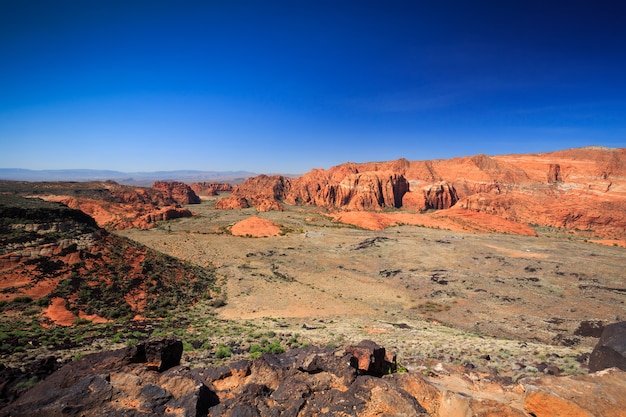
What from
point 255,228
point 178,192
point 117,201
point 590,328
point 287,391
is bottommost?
point 590,328

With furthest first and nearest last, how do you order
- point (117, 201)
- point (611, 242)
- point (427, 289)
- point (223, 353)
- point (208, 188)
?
point (208, 188) < point (117, 201) < point (611, 242) < point (427, 289) < point (223, 353)

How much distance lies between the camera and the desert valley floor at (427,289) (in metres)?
16.2

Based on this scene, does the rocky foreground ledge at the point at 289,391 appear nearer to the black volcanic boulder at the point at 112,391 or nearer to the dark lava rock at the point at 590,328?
the black volcanic boulder at the point at 112,391

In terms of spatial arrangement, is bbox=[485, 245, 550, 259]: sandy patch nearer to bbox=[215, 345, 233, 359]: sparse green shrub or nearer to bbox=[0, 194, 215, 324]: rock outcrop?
bbox=[0, 194, 215, 324]: rock outcrop

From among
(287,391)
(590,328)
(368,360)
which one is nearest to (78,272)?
(287,391)

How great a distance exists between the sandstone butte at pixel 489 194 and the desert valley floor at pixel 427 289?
11.9 metres

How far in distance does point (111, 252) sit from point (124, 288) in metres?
4.95

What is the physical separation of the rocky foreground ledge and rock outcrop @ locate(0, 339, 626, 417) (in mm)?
23

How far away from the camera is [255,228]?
177ft

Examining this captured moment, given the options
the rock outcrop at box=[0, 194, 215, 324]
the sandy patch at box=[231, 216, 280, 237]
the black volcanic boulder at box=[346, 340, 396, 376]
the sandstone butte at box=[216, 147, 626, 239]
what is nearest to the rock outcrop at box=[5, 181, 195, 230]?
the sandy patch at box=[231, 216, 280, 237]

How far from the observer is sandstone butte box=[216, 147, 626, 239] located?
6097cm

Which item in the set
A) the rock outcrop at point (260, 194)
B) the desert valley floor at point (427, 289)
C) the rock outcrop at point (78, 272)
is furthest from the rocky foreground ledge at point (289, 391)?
the rock outcrop at point (260, 194)

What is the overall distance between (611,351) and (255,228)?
4861 cm

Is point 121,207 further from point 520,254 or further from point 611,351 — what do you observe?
point 611,351
